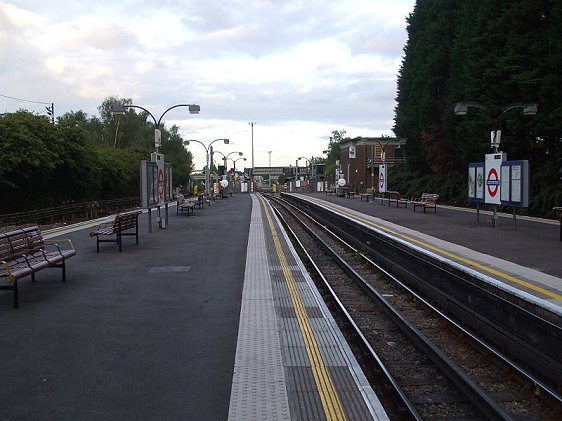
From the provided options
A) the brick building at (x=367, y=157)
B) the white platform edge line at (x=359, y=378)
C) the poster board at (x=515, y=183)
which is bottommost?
the white platform edge line at (x=359, y=378)

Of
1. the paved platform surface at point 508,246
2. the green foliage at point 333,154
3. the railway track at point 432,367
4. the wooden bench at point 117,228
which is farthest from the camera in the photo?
the green foliage at point 333,154

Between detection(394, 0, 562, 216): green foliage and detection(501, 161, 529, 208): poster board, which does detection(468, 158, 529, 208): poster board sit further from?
detection(394, 0, 562, 216): green foliage

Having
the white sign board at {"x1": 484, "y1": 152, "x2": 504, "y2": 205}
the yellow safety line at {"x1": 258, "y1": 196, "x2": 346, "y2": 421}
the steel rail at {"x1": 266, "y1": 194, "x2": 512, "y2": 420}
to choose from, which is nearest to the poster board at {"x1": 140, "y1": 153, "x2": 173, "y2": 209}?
the yellow safety line at {"x1": 258, "y1": 196, "x2": 346, "y2": 421}

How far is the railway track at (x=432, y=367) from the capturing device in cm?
509

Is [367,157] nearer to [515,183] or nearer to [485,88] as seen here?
[485,88]

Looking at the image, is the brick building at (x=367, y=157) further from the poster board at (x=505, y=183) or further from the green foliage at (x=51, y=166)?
the poster board at (x=505, y=183)

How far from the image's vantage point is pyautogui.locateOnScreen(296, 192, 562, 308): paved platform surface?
31.1ft

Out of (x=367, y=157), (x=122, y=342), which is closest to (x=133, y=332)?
(x=122, y=342)

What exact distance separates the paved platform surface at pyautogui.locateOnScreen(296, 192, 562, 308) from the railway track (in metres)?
1.21

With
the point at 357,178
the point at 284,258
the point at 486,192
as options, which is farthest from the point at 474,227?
the point at 357,178

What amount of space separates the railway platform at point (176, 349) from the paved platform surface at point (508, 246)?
10.6 feet

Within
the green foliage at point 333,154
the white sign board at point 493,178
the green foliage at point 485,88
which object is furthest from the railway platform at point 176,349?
the green foliage at point 333,154

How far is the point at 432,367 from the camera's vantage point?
251 inches

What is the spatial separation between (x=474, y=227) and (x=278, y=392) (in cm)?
1725
